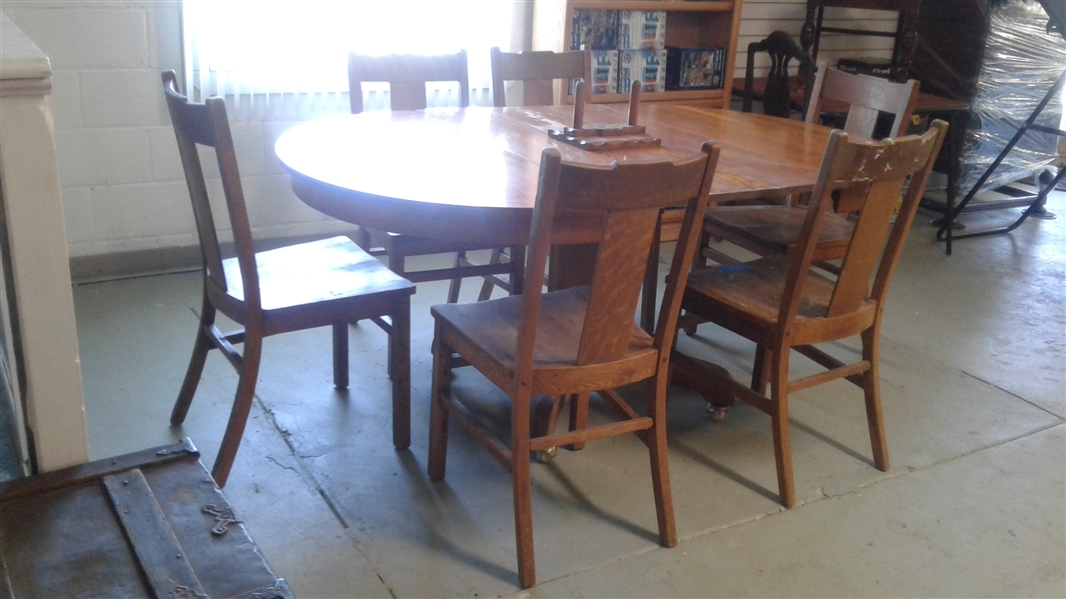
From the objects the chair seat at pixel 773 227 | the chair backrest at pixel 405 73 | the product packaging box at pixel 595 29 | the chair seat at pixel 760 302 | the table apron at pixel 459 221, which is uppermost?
the product packaging box at pixel 595 29

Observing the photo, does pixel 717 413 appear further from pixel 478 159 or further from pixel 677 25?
pixel 677 25

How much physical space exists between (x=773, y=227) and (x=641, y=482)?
1001 mm

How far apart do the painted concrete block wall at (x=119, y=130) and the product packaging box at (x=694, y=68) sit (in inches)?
74.6

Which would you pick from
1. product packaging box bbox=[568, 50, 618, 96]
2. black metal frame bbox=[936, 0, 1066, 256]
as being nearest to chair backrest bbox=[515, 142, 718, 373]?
product packaging box bbox=[568, 50, 618, 96]

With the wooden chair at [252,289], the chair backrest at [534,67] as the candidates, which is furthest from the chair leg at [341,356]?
the chair backrest at [534,67]

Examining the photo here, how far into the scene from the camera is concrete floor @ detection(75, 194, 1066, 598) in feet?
6.56

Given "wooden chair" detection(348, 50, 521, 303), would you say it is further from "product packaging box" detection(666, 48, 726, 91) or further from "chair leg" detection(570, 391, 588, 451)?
"product packaging box" detection(666, 48, 726, 91)

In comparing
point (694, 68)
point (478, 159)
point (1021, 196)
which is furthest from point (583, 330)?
point (1021, 196)

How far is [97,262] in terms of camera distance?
136 inches

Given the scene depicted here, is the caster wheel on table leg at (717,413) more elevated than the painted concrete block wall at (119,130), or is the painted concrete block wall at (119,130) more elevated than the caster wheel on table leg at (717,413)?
the painted concrete block wall at (119,130)

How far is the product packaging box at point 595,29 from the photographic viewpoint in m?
4.01

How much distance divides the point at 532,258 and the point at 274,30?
7.39 ft

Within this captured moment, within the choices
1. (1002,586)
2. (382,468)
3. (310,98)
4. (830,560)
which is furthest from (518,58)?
(1002,586)

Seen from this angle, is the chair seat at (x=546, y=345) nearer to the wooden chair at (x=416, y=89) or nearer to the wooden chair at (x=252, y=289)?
the wooden chair at (x=252, y=289)
